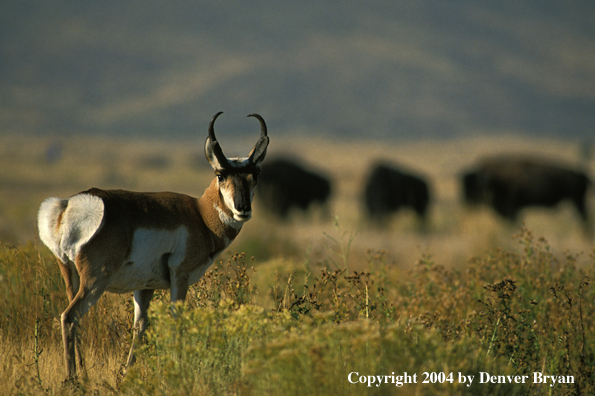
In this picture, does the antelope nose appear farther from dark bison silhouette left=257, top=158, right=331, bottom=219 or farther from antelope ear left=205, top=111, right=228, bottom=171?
dark bison silhouette left=257, top=158, right=331, bottom=219

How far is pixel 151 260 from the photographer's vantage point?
18.0 feet

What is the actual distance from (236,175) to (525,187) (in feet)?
51.8

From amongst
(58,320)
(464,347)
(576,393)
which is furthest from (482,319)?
(58,320)

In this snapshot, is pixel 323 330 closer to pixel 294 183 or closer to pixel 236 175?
pixel 236 175

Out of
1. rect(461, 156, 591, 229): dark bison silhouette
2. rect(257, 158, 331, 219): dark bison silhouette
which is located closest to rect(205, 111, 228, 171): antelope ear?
rect(461, 156, 591, 229): dark bison silhouette

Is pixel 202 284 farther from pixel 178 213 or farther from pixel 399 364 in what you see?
pixel 399 364

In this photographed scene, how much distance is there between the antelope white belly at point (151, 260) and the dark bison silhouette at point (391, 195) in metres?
17.4

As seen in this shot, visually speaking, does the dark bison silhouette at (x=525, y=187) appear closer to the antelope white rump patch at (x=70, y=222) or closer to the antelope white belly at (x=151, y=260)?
the antelope white belly at (x=151, y=260)

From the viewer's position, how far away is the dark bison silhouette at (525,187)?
1967 cm

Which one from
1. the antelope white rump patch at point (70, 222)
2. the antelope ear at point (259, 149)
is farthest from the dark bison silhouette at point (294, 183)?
the antelope white rump patch at point (70, 222)

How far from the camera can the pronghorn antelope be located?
202 inches

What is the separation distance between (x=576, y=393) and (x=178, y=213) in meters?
3.89

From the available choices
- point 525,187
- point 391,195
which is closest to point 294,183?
point 391,195

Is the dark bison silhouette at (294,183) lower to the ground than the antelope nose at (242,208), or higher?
higher
